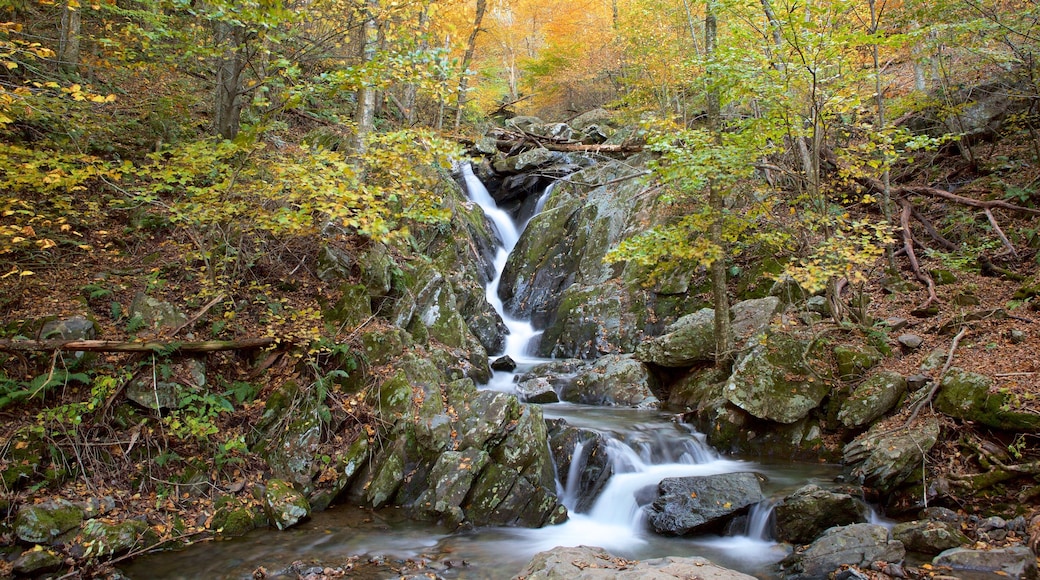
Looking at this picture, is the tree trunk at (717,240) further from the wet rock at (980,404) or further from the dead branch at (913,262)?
the wet rock at (980,404)

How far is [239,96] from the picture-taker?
7559 mm

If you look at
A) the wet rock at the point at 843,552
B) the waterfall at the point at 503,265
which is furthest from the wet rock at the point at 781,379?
the waterfall at the point at 503,265

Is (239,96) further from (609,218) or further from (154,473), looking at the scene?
(609,218)

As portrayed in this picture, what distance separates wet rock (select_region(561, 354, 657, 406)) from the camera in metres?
10.5

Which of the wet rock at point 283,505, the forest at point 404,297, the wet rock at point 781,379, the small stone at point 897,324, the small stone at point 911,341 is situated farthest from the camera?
the small stone at point 897,324

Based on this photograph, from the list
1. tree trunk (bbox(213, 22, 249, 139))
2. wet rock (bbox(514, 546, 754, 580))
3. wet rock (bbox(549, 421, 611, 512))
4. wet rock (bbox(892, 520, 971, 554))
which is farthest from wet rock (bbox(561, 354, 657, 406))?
tree trunk (bbox(213, 22, 249, 139))

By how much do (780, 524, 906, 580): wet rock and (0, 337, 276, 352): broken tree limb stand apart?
674 cm

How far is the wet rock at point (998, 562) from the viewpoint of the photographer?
4.60 m

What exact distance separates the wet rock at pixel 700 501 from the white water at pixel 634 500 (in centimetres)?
17

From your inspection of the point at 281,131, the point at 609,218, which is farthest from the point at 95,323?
the point at 609,218

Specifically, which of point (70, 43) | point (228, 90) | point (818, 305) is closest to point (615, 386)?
point (818, 305)

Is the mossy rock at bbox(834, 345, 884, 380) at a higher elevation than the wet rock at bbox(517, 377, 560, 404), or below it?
higher

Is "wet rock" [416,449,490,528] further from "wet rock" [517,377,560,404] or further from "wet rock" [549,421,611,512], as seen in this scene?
"wet rock" [517,377,560,404]

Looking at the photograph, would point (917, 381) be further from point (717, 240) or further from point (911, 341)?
point (717, 240)
